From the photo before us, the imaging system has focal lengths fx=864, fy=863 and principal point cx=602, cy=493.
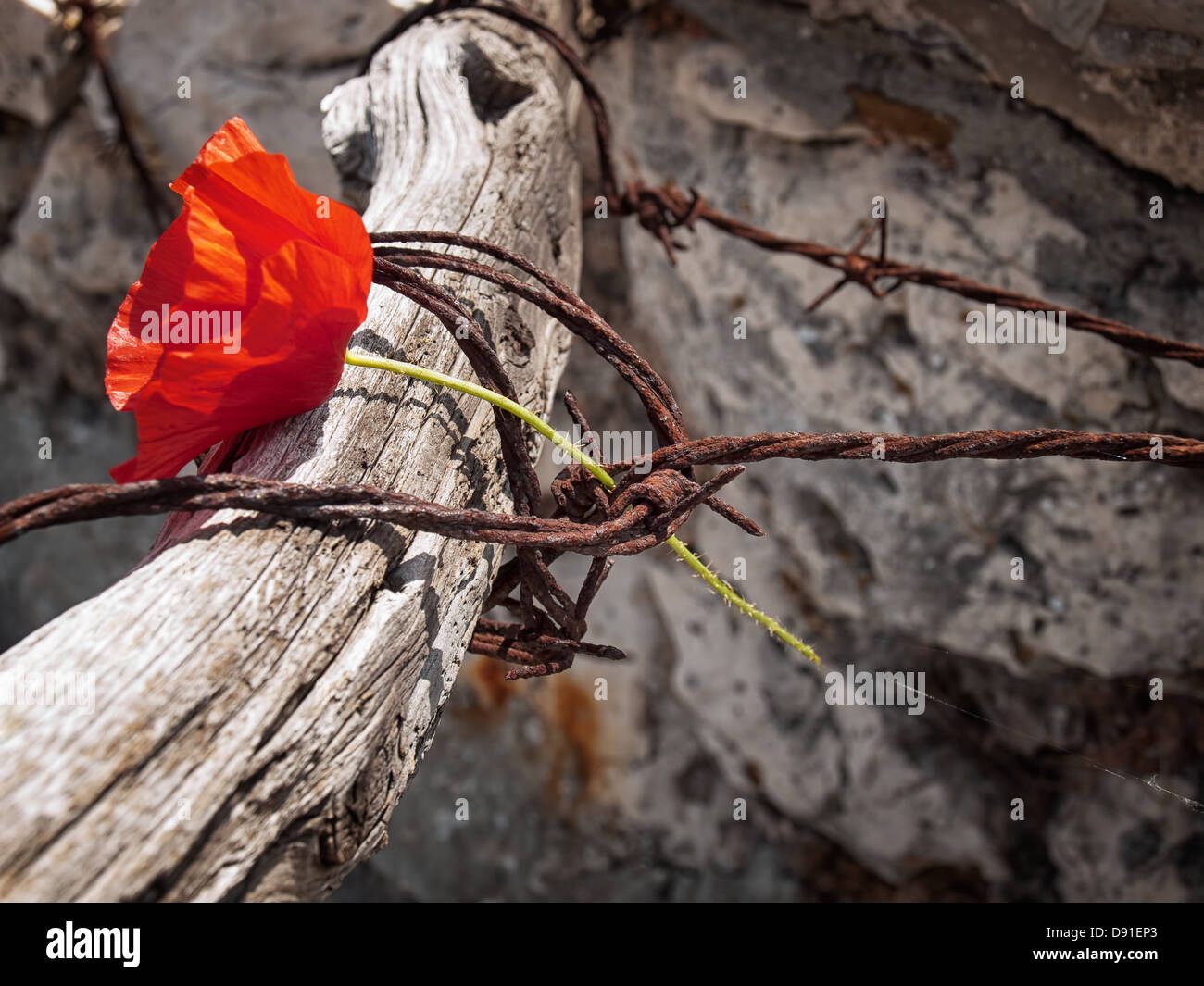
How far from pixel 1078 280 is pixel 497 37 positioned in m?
1.15

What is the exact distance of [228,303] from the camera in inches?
30.5

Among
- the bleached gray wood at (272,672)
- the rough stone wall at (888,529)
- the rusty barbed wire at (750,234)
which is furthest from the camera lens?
the rough stone wall at (888,529)

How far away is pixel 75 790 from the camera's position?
58cm

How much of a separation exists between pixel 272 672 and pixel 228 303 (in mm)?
332

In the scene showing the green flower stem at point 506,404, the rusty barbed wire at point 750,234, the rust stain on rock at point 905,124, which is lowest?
the green flower stem at point 506,404

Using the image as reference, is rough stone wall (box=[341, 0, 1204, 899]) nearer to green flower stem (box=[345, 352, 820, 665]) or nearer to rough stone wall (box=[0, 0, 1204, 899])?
rough stone wall (box=[0, 0, 1204, 899])

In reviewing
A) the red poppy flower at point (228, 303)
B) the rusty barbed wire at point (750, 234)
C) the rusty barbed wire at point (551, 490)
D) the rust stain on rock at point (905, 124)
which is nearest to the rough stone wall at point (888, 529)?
the rust stain on rock at point (905, 124)

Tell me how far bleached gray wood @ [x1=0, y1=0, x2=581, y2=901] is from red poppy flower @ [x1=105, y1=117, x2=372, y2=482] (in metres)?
0.08

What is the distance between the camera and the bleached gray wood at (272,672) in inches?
23.2

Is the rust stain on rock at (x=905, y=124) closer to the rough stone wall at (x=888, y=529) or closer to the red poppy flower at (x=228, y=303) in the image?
the rough stone wall at (x=888, y=529)

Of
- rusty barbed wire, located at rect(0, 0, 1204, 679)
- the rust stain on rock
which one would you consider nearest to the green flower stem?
rusty barbed wire, located at rect(0, 0, 1204, 679)

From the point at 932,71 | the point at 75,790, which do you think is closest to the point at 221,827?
the point at 75,790

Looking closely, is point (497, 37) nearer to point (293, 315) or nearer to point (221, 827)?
point (293, 315)

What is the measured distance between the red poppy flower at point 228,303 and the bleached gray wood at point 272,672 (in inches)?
3.1
